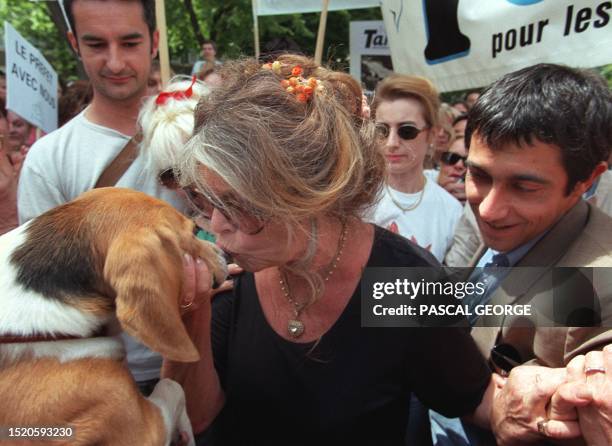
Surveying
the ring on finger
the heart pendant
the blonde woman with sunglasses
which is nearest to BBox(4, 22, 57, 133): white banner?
the blonde woman with sunglasses

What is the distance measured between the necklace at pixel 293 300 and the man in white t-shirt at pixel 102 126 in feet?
3.10

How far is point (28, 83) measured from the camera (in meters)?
4.52

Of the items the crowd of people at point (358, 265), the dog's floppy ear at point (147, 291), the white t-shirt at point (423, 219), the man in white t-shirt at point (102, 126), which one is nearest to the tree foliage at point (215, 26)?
the white t-shirt at point (423, 219)

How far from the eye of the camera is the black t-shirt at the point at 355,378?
1.74m

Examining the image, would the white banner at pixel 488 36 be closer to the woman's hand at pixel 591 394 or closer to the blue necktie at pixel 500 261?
the blue necktie at pixel 500 261

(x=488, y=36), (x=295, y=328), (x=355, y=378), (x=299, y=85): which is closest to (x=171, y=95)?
(x=299, y=85)

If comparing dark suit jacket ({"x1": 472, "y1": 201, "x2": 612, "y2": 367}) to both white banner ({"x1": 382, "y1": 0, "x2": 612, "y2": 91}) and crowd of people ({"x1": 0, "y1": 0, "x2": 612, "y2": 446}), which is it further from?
white banner ({"x1": 382, "y1": 0, "x2": 612, "y2": 91})

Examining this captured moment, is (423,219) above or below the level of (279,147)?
below

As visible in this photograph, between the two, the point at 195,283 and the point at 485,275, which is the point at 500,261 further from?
the point at 195,283

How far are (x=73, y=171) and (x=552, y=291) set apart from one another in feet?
7.54

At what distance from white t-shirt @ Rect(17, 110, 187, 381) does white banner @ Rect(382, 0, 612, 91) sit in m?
2.09

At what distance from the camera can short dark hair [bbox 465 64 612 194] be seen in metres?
1.86

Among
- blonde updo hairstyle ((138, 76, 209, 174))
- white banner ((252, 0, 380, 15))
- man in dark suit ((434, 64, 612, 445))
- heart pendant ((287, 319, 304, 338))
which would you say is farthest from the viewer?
white banner ((252, 0, 380, 15))

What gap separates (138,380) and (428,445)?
1.41 m
